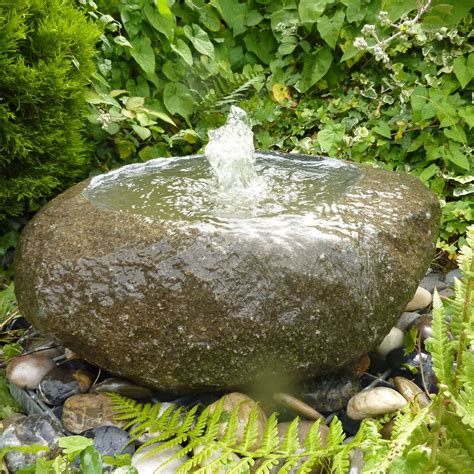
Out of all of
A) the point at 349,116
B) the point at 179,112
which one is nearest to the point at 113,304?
the point at 179,112

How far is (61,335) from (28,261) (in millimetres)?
302

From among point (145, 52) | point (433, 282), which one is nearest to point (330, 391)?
point (433, 282)

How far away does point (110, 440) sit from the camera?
73.5 inches

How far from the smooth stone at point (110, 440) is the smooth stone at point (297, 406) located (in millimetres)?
530

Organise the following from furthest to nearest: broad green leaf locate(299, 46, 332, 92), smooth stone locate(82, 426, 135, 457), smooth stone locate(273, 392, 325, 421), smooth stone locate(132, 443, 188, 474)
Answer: broad green leaf locate(299, 46, 332, 92) < smooth stone locate(273, 392, 325, 421) < smooth stone locate(82, 426, 135, 457) < smooth stone locate(132, 443, 188, 474)

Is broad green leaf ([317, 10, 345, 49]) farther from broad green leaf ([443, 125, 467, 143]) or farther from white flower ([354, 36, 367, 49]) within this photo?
broad green leaf ([443, 125, 467, 143])

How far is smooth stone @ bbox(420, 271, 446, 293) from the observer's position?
3049mm

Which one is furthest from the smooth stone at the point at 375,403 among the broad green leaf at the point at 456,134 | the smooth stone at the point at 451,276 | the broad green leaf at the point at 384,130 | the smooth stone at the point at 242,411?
the broad green leaf at the point at 384,130

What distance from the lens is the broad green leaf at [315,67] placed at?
432 centimetres

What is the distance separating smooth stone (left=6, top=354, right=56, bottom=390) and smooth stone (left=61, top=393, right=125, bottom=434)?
24cm

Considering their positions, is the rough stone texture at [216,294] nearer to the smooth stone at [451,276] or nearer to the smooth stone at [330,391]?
the smooth stone at [330,391]

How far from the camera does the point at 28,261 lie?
6.67 feet

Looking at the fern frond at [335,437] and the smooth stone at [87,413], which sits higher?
the fern frond at [335,437]

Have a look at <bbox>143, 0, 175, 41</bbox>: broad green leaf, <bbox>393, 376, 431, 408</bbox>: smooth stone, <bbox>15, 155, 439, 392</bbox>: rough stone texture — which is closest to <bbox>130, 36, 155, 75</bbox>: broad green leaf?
<bbox>143, 0, 175, 41</bbox>: broad green leaf
